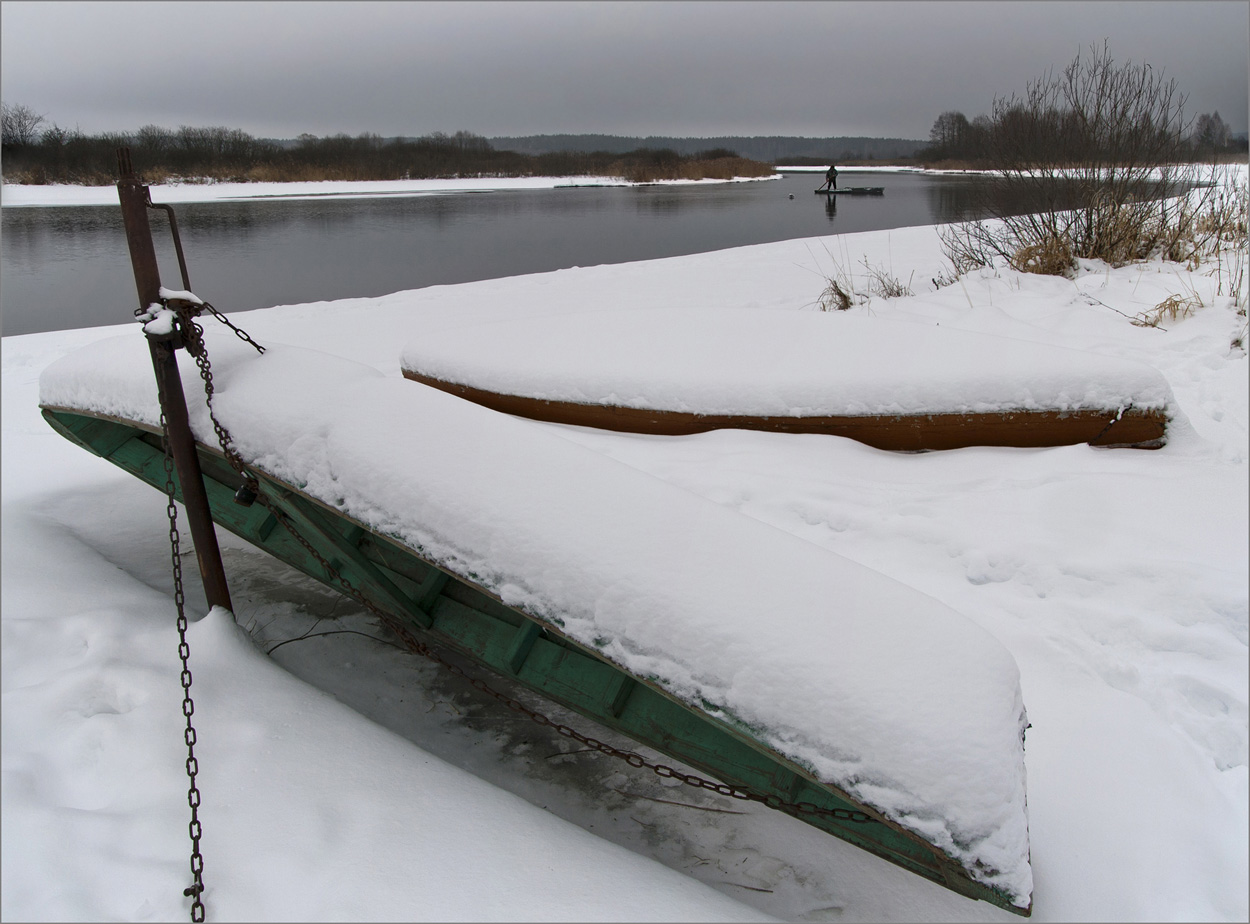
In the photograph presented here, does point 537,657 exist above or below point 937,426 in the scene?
below

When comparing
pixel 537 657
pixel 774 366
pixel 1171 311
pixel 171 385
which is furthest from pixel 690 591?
pixel 1171 311

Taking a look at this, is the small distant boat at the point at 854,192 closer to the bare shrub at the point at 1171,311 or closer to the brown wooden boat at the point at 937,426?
the bare shrub at the point at 1171,311

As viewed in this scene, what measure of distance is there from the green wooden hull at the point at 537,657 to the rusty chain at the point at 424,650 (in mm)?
29

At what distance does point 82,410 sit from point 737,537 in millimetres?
2823

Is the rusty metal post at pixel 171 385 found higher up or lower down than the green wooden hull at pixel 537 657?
higher up

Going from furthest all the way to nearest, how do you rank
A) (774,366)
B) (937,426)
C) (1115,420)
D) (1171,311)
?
1. (1171,311)
2. (774,366)
3. (937,426)
4. (1115,420)

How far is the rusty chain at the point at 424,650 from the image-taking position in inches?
80.7

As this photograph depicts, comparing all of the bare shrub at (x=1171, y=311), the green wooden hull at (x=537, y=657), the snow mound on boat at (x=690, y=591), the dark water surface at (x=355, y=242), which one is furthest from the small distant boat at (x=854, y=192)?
the snow mound on boat at (x=690, y=591)

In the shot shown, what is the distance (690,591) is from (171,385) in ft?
6.27

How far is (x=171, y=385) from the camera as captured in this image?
2615 millimetres

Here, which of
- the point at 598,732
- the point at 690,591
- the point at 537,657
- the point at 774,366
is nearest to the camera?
the point at 690,591

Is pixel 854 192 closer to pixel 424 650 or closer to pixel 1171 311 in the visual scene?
pixel 1171 311

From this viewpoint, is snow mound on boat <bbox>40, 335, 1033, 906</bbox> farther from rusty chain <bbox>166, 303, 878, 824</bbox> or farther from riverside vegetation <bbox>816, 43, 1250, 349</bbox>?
riverside vegetation <bbox>816, 43, 1250, 349</bbox>

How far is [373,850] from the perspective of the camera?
6.52 ft
